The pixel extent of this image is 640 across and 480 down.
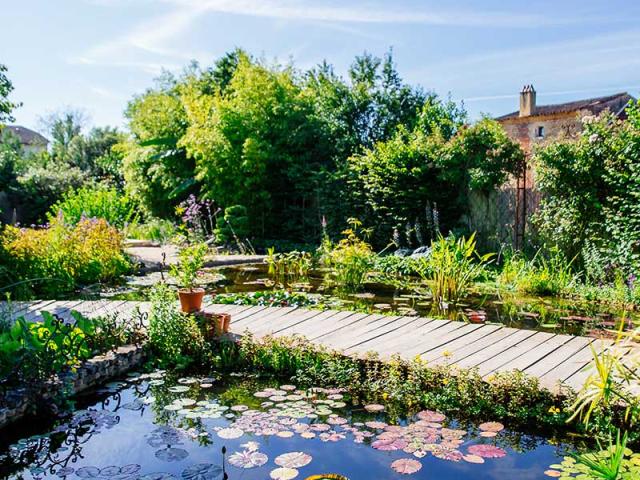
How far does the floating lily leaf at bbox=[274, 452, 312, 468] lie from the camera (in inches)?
115

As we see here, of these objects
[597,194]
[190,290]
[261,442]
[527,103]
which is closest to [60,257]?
[190,290]

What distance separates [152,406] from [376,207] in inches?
307

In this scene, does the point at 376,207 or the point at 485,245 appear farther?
the point at 376,207

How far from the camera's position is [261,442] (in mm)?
3213

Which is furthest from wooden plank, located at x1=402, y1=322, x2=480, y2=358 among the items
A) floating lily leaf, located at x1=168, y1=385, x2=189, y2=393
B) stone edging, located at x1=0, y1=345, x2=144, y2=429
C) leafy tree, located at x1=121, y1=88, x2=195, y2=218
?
leafy tree, located at x1=121, y1=88, x2=195, y2=218

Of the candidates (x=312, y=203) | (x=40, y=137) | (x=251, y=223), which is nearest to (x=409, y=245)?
(x=312, y=203)

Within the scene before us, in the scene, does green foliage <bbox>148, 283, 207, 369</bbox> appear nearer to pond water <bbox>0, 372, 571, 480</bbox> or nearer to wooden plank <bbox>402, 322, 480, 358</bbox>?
pond water <bbox>0, 372, 571, 480</bbox>

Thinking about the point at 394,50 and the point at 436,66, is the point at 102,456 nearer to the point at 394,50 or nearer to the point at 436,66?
the point at 436,66

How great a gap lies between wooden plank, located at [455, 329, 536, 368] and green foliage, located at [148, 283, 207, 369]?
207 cm

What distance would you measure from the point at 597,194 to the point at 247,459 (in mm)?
6506

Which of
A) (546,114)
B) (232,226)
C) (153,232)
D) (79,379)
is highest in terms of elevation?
(546,114)

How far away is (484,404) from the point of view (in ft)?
11.4

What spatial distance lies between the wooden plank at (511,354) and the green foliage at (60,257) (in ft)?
18.0

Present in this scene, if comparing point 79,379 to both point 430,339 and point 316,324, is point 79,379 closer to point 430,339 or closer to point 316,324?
point 316,324
